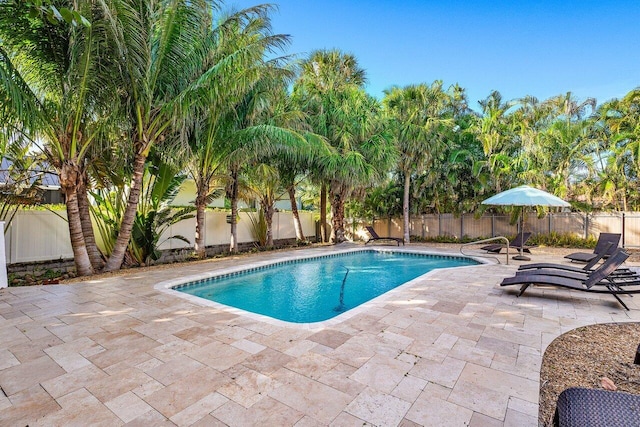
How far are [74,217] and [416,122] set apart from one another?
1384 centimetres

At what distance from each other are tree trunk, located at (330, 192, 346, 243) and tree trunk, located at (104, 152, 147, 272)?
9.54 m

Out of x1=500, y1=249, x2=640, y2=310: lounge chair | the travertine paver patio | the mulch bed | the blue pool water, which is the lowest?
the blue pool water

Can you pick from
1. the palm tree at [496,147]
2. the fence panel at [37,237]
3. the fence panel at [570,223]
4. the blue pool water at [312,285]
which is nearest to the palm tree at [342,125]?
the blue pool water at [312,285]

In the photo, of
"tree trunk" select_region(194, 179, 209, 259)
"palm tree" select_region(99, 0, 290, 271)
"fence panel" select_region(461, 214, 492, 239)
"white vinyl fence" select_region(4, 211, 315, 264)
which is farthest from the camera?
"fence panel" select_region(461, 214, 492, 239)

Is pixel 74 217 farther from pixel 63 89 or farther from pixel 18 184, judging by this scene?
pixel 63 89

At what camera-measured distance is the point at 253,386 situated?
108 inches

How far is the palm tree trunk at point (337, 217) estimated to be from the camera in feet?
53.5

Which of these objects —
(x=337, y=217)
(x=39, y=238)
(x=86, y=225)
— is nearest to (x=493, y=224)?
(x=337, y=217)

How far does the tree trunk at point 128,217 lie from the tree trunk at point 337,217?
31.3ft

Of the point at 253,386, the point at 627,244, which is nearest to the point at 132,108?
the point at 253,386

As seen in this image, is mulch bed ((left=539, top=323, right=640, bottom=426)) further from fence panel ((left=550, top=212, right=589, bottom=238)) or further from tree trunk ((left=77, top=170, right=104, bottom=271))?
fence panel ((left=550, top=212, right=589, bottom=238))

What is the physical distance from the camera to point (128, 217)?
8328 millimetres

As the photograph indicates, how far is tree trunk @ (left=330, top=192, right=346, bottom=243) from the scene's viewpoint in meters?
16.3

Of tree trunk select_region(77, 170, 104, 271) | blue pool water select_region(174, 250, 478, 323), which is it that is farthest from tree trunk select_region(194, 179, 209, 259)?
tree trunk select_region(77, 170, 104, 271)
